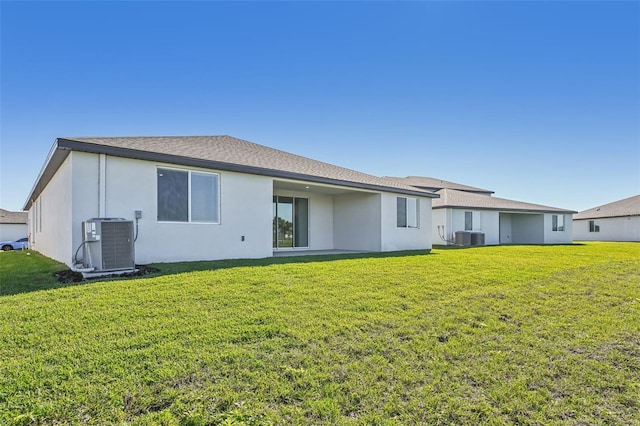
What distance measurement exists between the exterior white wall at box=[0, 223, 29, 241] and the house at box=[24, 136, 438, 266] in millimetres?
25423

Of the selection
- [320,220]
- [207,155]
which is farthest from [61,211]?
[320,220]

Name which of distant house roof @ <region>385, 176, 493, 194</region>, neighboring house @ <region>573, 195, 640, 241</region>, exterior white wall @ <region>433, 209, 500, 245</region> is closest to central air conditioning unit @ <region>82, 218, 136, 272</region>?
exterior white wall @ <region>433, 209, 500, 245</region>

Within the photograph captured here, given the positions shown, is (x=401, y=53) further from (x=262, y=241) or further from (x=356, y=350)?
(x=356, y=350)

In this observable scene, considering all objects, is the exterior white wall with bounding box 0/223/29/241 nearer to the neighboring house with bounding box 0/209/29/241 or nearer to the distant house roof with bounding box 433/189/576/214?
→ the neighboring house with bounding box 0/209/29/241

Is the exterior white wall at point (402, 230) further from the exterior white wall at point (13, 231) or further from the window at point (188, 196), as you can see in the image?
the exterior white wall at point (13, 231)

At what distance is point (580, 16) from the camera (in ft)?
33.7

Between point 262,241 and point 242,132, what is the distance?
26.7 feet

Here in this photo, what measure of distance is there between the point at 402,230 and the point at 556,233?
17483mm

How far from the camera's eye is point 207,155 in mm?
9562

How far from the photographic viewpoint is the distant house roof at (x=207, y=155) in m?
7.73

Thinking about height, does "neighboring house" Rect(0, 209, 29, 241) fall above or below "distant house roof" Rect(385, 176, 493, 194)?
below

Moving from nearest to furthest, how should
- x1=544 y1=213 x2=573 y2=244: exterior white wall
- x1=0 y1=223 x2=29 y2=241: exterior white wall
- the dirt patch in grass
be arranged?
1. the dirt patch in grass
2. x1=544 y1=213 x2=573 y2=244: exterior white wall
3. x1=0 y1=223 x2=29 y2=241: exterior white wall

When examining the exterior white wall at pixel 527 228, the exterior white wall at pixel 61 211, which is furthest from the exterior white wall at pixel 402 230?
the exterior white wall at pixel 527 228

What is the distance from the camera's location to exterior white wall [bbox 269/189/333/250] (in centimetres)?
1440
